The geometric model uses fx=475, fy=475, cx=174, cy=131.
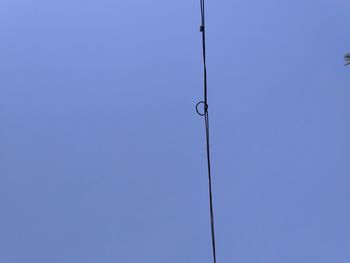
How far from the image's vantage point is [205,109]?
11.6 ft

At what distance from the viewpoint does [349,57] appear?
4543 millimetres

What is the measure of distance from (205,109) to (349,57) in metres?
1.85

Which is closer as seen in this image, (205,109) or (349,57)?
(205,109)
